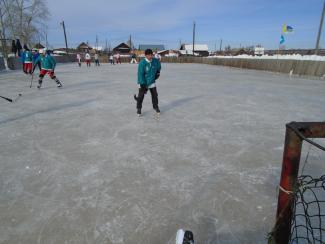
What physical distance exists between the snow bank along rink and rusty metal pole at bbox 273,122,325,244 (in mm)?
554

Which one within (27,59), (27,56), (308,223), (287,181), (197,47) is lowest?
(308,223)

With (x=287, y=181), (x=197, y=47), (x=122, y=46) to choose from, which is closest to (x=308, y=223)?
(x=287, y=181)

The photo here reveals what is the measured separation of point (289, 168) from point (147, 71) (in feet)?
14.6

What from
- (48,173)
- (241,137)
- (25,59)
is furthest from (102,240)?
(25,59)

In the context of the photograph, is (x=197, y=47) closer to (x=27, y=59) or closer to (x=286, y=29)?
(x=286, y=29)

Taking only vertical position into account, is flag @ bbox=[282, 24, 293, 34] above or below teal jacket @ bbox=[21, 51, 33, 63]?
above

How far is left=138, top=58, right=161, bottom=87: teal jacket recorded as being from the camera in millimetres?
5359

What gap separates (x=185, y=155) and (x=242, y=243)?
66.3 inches

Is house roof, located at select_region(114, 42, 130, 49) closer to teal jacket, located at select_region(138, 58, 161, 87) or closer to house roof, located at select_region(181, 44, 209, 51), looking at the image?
house roof, located at select_region(181, 44, 209, 51)

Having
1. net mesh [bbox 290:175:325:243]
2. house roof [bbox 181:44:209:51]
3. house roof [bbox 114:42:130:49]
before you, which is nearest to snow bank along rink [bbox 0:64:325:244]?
net mesh [bbox 290:175:325:243]

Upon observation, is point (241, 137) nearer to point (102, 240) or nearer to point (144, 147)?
point (144, 147)

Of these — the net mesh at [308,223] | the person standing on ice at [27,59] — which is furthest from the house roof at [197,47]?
the net mesh at [308,223]

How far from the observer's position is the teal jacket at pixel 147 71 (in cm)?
536

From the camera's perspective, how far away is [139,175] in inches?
115
